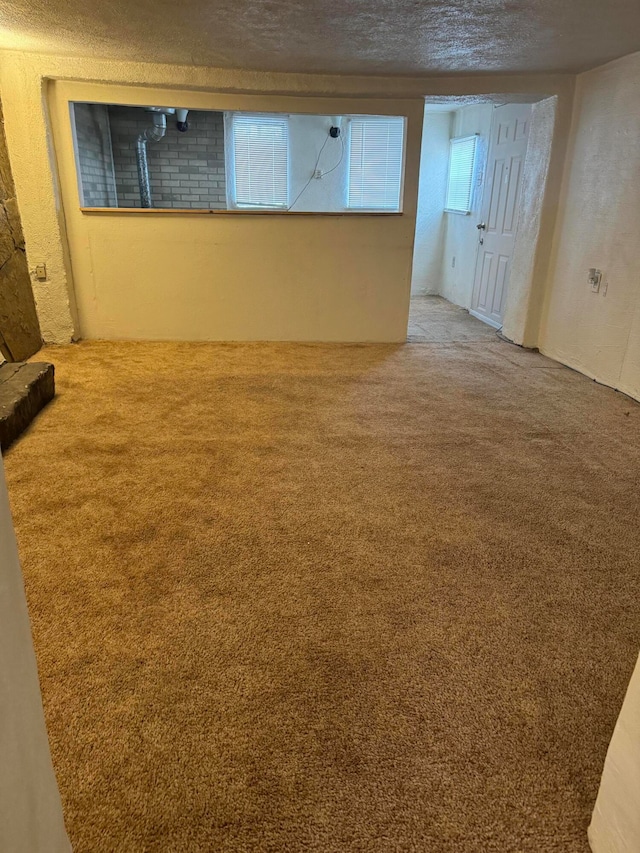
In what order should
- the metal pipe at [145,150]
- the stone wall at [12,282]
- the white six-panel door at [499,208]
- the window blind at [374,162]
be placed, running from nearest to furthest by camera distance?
the stone wall at [12,282] < the white six-panel door at [499,208] < the metal pipe at [145,150] < the window blind at [374,162]

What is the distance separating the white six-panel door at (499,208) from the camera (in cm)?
520

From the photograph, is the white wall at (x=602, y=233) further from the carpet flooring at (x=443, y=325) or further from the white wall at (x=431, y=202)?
the white wall at (x=431, y=202)

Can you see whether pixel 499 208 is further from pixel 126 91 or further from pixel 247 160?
pixel 126 91

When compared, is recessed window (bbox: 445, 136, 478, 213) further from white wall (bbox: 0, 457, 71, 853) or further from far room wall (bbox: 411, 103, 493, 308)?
white wall (bbox: 0, 457, 71, 853)

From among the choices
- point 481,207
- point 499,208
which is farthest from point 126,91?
point 481,207

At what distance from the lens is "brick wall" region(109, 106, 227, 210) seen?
20.3 ft

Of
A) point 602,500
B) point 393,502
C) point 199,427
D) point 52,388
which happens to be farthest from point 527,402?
point 52,388

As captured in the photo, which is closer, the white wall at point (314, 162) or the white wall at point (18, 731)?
the white wall at point (18, 731)

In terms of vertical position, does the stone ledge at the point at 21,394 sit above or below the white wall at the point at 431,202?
below

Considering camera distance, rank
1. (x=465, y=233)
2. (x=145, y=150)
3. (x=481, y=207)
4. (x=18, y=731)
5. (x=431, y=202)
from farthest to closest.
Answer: (x=431, y=202)
(x=465, y=233)
(x=145, y=150)
(x=481, y=207)
(x=18, y=731)

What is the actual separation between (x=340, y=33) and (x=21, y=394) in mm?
2598

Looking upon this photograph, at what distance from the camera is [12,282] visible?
412cm

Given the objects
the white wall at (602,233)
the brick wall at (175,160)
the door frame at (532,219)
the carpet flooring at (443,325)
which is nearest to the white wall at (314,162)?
the brick wall at (175,160)

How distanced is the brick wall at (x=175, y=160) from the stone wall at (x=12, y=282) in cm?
250
